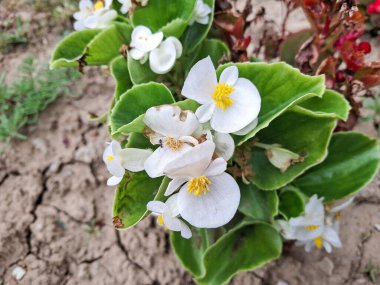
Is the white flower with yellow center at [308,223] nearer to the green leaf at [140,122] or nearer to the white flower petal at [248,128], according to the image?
the white flower petal at [248,128]

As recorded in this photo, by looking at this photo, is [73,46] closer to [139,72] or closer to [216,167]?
[139,72]

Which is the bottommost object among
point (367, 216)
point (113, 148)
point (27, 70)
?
point (367, 216)

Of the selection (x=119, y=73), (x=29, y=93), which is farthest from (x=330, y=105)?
(x=29, y=93)

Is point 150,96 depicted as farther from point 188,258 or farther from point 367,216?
point 367,216

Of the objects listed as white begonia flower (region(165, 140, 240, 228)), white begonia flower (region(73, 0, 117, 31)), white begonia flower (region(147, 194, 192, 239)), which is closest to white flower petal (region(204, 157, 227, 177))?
white begonia flower (region(165, 140, 240, 228))

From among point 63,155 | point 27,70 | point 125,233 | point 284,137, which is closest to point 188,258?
point 125,233

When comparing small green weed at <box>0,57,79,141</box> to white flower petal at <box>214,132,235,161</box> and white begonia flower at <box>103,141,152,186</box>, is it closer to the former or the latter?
white begonia flower at <box>103,141,152,186</box>
